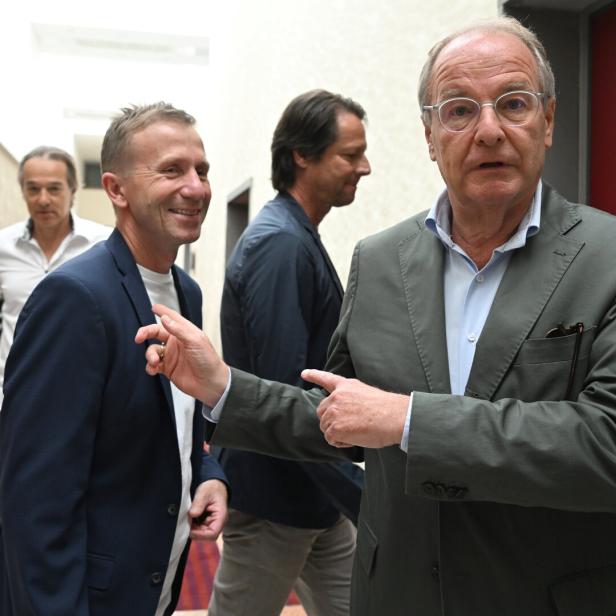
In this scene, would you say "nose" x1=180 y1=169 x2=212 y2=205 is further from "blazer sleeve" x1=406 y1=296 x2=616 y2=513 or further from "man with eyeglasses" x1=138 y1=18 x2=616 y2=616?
"blazer sleeve" x1=406 y1=296 x2=616 y2=513

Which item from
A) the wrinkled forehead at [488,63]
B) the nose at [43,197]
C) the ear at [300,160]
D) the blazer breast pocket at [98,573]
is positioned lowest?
the blazer breast pocket at [98,573]

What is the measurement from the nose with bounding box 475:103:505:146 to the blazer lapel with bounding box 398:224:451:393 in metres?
0.26

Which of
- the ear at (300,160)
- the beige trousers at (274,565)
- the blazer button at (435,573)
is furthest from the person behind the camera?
the ear at (300,160)

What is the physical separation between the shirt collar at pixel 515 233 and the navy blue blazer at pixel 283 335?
77cm

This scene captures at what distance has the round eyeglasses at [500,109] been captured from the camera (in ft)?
4.83

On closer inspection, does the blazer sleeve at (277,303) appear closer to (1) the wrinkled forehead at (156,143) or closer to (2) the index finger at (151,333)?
(1) the wrinkled forehead at (156,143)

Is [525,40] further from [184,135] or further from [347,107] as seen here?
[347,107]

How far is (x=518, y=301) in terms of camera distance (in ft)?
4.57

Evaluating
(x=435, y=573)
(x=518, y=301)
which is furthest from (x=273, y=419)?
(x=518, y=301)

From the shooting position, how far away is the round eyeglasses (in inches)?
57.9

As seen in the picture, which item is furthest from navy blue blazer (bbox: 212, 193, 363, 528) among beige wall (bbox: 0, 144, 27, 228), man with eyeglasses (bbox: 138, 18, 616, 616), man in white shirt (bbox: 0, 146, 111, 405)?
→ beige wall (bbox: 0, 144, 27, 228)

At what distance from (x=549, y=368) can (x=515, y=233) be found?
0.32m

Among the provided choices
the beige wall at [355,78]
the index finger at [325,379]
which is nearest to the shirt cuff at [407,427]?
the index finger at [325,379]

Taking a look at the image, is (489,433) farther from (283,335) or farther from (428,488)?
(283,335)
